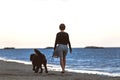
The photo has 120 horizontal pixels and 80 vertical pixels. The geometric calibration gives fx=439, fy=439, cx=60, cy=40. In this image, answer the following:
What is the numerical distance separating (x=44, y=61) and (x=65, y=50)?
187 centimetres

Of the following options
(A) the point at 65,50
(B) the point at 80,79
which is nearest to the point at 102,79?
(B) the point at 80,79

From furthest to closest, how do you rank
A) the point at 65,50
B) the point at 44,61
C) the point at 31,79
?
the point at 44,61 < the point at 65,50 < the point at 31,79

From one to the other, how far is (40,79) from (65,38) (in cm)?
271

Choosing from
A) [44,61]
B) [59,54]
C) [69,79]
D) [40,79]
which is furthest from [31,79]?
[44,61]

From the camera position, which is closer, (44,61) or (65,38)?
(65,38)

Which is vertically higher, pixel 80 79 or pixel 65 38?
pixel 65 38

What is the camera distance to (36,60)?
18719 millimetres

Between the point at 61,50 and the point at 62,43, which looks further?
the point at 62,43

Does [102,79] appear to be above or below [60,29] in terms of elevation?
below

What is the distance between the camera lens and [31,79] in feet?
48.5

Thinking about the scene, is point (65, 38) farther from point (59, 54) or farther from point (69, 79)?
point (69, 79)

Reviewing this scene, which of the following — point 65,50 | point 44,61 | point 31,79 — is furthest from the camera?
point 44,61

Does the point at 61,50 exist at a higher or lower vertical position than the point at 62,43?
lower

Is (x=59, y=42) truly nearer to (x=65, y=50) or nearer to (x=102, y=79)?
(x=65, y=50)
